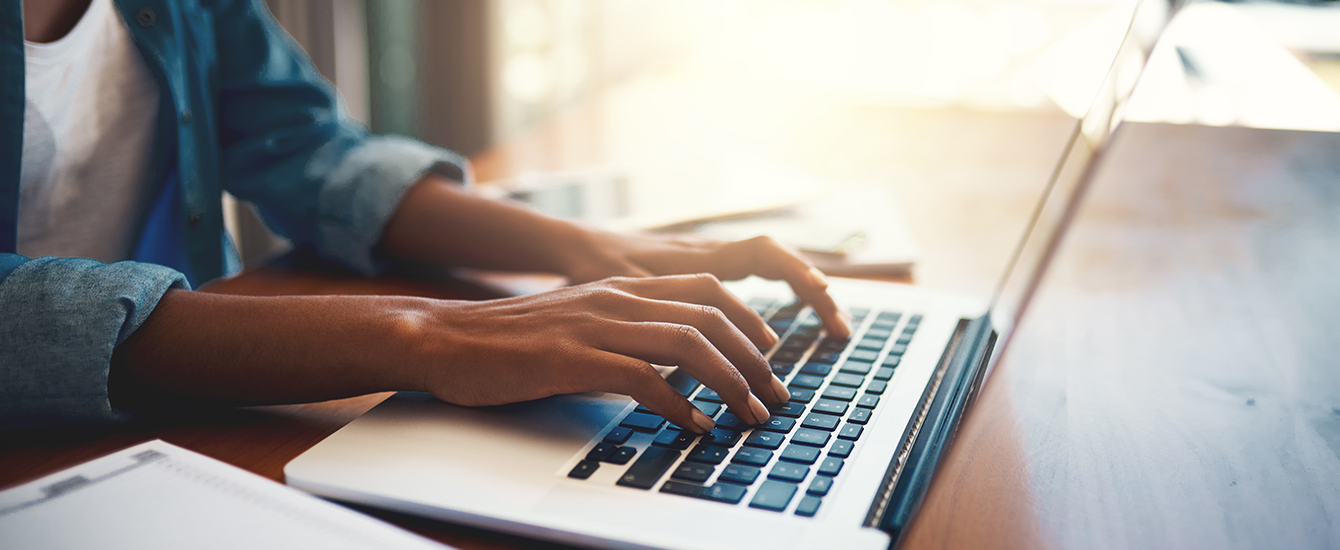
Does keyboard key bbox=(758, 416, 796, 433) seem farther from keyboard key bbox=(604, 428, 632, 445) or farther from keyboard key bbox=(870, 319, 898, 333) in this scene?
keyboard key bbox=(870, 319, 898, 333)

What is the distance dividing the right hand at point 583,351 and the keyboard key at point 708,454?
0.06ft

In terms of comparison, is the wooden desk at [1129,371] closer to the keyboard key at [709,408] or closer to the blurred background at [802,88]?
the blurred background at [802,88]

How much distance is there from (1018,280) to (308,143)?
0.69 meters

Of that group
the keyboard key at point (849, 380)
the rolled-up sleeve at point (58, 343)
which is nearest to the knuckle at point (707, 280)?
the keyboard key at point (849, 380)

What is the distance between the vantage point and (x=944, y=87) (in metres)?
2.89

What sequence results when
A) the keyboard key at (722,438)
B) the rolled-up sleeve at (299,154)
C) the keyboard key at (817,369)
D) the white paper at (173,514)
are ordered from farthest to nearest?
the rolled-up sleeve at (299,154), the keyboard key at (817,369), the keyboard key at (722,438), the white paper at (173,514)

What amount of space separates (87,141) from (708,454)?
2.20 feet

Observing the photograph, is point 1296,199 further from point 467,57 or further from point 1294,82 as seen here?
point 467,57

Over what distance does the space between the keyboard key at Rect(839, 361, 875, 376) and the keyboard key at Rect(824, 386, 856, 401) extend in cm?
3

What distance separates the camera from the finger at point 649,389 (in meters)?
0.48

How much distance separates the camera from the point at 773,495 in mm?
416

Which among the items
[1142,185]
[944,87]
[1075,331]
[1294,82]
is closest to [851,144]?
[1142,185]

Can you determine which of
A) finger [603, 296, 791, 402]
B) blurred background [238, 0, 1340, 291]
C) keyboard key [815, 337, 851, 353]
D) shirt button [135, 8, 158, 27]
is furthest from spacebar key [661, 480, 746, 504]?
shirt button [135, 8, 158, 27]

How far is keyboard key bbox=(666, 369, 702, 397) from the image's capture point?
55 centimetres
